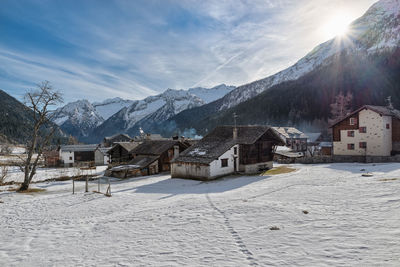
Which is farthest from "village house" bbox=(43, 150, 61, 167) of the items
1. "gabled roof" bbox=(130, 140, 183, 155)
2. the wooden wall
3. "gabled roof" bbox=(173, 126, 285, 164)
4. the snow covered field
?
the wooden wall

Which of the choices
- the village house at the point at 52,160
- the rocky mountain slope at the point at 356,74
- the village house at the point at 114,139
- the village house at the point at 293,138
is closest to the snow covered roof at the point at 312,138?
the village house at the point at 293,138

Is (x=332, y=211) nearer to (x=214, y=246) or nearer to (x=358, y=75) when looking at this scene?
(x=214, y=246)

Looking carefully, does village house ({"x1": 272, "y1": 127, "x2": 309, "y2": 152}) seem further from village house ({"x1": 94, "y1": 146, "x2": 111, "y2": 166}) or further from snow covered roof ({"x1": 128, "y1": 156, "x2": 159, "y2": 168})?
village house ({"x1": 94, "y1": 146, "x2": 111, "y2": 166})

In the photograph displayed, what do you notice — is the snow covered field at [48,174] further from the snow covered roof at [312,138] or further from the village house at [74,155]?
the snow covered roof at [312,138]

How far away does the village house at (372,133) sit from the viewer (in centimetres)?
3935

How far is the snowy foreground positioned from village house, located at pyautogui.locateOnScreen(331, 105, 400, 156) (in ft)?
92.2

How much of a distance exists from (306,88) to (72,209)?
167m

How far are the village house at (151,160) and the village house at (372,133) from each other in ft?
100

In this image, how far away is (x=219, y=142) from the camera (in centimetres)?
3672

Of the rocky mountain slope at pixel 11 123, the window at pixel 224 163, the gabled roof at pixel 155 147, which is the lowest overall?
the window at pixel 224 163

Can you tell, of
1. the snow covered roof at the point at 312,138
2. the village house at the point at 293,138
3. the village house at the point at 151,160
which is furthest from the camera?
the snow covered roof at the point at 312,138

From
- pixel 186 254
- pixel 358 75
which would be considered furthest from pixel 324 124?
pixel 186 254

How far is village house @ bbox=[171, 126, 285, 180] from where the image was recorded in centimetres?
3247

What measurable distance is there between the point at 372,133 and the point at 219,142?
2655cm
